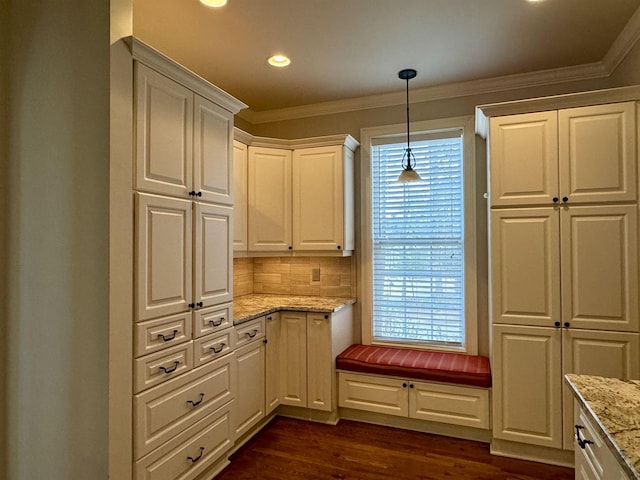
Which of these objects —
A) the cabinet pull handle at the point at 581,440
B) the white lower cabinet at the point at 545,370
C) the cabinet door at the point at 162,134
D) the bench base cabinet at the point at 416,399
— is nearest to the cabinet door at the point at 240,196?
the cabinet door at the point at 162,134

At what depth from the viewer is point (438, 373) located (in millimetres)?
2826

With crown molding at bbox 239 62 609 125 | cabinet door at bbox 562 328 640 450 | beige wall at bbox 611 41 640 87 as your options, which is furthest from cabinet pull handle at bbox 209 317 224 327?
beige wall at bbox 611 41 640 87

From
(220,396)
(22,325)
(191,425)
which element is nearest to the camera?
(22,325)

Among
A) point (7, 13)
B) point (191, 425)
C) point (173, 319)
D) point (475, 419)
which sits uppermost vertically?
point (7, 13)

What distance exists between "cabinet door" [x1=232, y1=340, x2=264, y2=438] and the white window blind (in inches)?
47.4

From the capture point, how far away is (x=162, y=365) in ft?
6.28

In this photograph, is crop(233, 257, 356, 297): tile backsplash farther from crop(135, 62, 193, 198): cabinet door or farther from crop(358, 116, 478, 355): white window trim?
crop(135, 62, 193, 198): cabinet door

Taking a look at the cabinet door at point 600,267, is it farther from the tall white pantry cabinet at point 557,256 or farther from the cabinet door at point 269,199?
the cabinet door at point 269,199

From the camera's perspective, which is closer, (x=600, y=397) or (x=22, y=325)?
(x=600, y=397)

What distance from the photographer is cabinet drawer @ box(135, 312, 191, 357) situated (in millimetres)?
1787

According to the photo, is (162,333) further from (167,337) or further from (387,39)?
(387,39)

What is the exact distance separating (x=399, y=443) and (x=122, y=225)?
7.87ft

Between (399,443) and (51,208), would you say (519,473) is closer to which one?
(399,443)

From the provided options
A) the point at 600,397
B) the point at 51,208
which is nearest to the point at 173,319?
the point at 51,208
